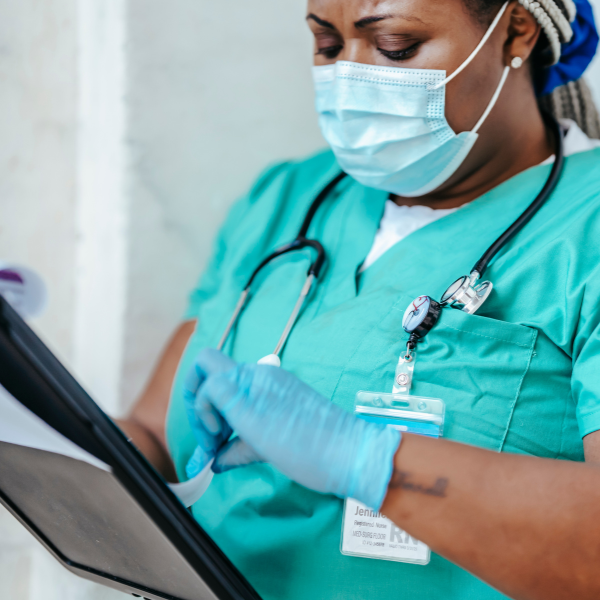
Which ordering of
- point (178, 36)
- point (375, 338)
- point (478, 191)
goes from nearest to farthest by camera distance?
1. point (375, 338)
2. point (478, 191)
3. point (178, 36)

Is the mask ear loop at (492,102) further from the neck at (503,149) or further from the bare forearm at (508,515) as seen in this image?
the bare forearm at (508,515)

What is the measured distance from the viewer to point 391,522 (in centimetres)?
73

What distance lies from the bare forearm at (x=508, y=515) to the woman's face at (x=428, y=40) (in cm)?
51

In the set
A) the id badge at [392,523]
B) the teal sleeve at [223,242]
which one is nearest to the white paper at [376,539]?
the id badge at [392,523]

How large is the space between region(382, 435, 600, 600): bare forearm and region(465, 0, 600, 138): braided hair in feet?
2.00

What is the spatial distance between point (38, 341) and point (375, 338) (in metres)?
0.45

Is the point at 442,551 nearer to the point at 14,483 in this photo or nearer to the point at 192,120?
the point at 14,483

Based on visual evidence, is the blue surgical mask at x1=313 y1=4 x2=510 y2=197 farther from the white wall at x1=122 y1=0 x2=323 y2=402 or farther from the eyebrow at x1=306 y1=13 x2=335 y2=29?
the white wall at x1=122 y1=0 x2=323 y2=402

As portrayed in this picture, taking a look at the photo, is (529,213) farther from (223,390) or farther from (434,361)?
(223,390)

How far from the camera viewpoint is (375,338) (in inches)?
31.5

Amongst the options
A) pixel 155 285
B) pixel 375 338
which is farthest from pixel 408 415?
pixel 155 285

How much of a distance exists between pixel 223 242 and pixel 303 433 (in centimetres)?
67

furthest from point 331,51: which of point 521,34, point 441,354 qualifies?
point 441,354

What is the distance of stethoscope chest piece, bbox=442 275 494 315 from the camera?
750 mm
